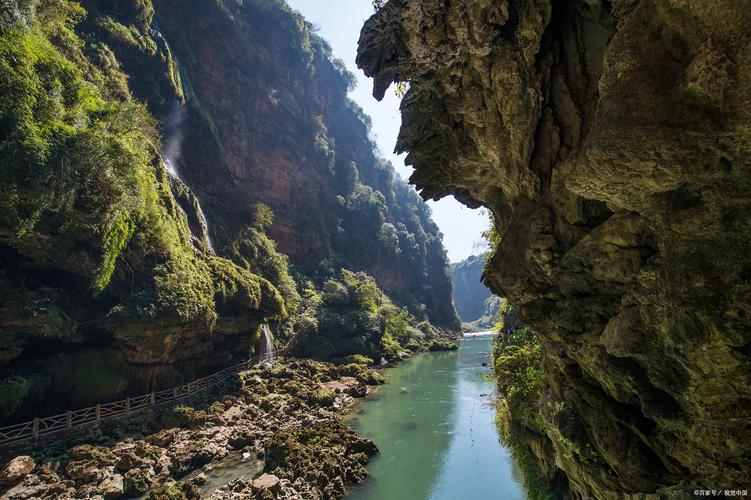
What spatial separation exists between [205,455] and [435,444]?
9.93 m

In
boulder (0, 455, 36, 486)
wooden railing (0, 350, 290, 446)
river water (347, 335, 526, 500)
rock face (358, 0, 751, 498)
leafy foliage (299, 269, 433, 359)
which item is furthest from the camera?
leafy foliage (299, 269, 433, 359)

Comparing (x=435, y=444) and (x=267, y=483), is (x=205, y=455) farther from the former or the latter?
(x=435, y=444)

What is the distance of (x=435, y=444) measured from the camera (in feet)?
55.8

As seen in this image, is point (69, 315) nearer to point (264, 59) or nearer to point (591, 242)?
point (591, 242)

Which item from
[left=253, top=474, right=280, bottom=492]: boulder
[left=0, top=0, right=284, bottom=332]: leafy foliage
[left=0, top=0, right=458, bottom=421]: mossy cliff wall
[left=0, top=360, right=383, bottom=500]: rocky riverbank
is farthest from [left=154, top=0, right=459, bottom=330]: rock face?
[left=253, top=474, right=280, bottom=492]: boulder

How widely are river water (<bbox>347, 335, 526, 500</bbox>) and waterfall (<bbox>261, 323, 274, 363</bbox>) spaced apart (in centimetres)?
990

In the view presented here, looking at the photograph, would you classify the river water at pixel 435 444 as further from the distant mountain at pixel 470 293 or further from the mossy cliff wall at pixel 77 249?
the distant mountain at pixel 470 293

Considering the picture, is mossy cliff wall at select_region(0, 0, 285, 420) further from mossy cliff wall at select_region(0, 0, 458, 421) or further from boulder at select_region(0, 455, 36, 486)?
boulder at select_region(0, 455, 36, 486)

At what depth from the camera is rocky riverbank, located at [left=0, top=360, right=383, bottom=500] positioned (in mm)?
11742

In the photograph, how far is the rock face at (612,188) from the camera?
3283mm

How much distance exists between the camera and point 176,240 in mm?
22609

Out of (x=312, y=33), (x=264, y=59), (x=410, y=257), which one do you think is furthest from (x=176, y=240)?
(x=312, y=33)

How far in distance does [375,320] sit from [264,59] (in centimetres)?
4574

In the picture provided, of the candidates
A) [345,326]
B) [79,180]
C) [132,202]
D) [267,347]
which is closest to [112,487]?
[132,202]
